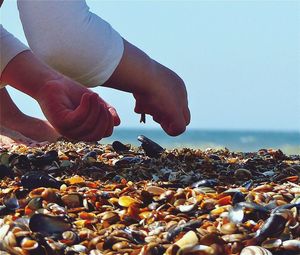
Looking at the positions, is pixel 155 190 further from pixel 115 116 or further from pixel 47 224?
pixel 115 116

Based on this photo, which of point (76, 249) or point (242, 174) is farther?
point (242, 174)

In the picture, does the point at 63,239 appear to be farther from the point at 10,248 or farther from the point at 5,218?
the point at 5,218

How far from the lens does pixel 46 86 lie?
3.52 m

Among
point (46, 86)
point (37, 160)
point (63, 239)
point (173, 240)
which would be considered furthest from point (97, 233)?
point (46, 86)

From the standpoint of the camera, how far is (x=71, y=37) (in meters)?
2.57

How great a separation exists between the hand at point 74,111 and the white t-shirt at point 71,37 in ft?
1.93

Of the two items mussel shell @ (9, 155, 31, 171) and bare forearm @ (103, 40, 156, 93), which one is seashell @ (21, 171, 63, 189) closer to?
mussel shell @ (9, 155, 31, 171)

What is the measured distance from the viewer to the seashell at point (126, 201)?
182cm

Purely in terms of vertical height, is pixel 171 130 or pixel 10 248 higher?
pixel 171 130

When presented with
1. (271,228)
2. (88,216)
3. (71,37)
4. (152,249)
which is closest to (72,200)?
(88,216)

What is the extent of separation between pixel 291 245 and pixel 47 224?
22.5 inches

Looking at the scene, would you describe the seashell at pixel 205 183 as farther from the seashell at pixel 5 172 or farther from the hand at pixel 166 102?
the hand at pixel 166 102

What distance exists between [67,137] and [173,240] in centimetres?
200

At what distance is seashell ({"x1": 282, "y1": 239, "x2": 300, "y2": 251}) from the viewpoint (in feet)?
4.86
